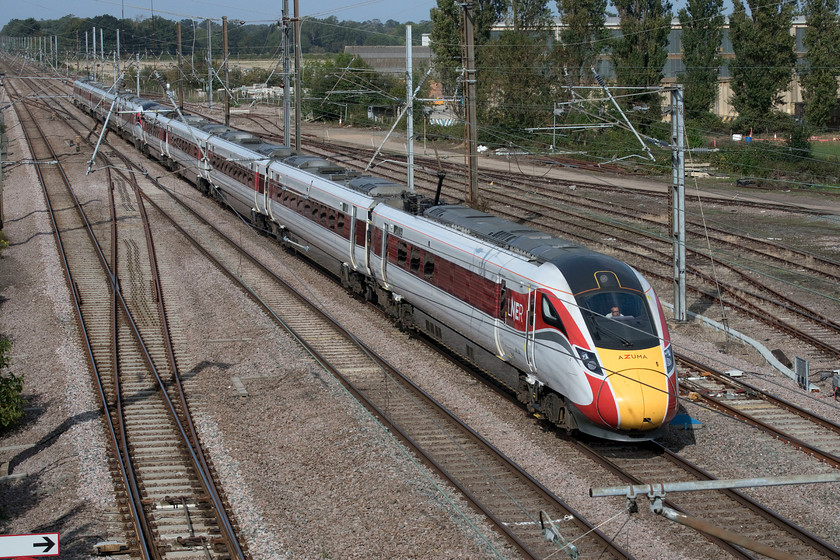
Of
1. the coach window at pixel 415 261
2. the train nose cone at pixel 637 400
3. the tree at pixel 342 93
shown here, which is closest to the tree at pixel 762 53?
the tree at pixel 342 93

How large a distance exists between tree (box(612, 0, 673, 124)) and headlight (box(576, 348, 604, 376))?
38.3 m

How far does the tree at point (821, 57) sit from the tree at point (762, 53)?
1028mm

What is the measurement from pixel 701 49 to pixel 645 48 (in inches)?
156

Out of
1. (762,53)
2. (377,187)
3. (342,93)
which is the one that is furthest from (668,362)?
(342,93)

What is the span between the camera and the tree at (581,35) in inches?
2068

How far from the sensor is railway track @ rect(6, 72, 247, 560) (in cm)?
1048

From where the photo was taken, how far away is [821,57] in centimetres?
4338

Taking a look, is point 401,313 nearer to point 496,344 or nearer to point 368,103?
point 496,344

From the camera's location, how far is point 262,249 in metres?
27.1

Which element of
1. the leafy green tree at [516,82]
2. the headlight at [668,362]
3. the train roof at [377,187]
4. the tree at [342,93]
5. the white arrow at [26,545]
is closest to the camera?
the white arrow at [26,545]

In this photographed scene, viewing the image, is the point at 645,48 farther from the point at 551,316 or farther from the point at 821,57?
the point at 551,316

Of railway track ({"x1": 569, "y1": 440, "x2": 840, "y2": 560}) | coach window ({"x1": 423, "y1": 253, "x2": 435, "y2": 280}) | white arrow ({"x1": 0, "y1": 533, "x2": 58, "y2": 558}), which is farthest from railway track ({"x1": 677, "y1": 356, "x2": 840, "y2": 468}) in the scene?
white arrow ({"x1": 0, "y1": 533, "x2": 58, "y2": 558})

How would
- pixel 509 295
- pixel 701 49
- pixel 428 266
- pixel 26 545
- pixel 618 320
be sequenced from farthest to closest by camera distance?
pixel 701 49, pixel 428 266, pixel 509 295, pixel 618 320, pixel 26 545

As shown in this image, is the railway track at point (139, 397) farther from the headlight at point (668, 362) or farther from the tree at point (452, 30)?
the tree at point (452, 30)
